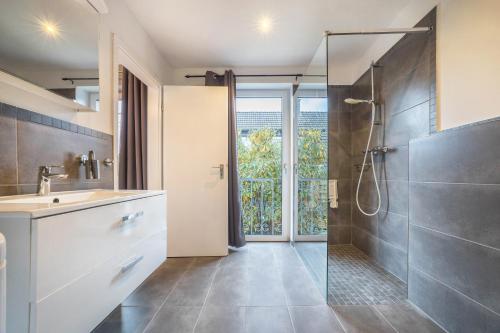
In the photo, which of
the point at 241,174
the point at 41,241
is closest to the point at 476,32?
the point at 41,241

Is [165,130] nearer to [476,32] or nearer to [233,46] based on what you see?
[233,46]

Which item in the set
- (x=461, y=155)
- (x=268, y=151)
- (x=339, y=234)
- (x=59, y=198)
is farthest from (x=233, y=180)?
(x=461, y=155)

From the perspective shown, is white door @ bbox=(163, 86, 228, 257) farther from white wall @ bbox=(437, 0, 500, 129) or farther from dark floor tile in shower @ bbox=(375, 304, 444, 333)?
white wall @ bbox=(437, 0, 500, 129)

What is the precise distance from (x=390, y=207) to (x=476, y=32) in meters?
1.40

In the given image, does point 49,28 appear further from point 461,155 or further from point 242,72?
point 461,155

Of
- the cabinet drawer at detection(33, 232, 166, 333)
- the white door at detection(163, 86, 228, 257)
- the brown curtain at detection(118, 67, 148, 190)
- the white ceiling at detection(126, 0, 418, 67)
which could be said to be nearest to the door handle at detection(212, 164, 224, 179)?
the white door at detection(163, 86, 228, 257)

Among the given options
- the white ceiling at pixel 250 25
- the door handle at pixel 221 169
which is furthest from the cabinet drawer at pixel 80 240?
the white ceiling at pixel 250 25

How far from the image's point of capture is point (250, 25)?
2.05 metres

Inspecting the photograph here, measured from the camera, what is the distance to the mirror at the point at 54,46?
3.23ft

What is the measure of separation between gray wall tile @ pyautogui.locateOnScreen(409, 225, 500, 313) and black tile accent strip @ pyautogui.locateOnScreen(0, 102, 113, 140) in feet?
7.32

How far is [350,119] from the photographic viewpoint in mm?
2869

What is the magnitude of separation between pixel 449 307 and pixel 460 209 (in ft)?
1.83

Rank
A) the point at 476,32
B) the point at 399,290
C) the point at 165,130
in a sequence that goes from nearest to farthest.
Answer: the point at 476,32 → the point at 399,290 → the point at 165,130

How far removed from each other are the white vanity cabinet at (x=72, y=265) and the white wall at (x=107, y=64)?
67cm
